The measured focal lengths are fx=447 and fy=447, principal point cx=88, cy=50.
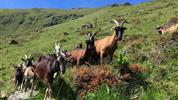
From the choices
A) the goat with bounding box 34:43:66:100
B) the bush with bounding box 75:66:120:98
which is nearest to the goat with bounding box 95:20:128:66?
the bush with bounding box 75:66:120:98

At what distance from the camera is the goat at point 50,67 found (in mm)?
17156

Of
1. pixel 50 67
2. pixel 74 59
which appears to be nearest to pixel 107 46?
pixel 74 59

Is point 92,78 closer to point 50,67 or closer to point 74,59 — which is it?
point 50,67

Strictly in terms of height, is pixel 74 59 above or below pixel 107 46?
below

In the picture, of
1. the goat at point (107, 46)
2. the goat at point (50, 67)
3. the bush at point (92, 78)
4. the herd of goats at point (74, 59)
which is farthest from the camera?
the goat at point (107, 46)

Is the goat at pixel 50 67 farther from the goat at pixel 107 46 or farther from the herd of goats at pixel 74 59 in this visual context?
the goat at pixel 107 46

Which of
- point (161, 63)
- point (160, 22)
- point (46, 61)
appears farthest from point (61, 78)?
point (160, 22)

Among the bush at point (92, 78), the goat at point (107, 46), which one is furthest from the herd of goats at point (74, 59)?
the bush at point (92, 78)

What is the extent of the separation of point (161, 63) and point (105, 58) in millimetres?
2783

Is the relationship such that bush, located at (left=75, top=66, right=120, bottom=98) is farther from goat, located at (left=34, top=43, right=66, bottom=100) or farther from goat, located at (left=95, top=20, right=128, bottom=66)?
goat, located at (left=95, top=20, right=128, bottom=66)

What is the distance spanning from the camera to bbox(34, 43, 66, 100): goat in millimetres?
17156

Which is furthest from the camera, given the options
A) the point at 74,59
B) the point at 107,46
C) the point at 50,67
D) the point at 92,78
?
the point at 74,59

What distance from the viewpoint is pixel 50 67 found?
58.7ft

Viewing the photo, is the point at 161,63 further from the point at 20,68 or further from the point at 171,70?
the point at 20,68
